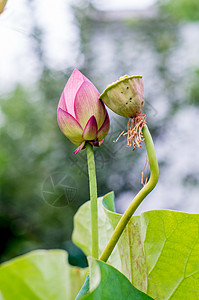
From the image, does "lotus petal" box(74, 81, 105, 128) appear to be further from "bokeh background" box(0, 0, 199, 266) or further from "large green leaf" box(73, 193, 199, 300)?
"bokeh background" box(0, 0, 199, 266)

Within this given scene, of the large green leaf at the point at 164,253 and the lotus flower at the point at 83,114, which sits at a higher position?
the lotus flower at the point at 83,114

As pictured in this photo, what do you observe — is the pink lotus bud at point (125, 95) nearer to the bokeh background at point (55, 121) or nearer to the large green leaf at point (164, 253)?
the large green leaf at point (164, 253)

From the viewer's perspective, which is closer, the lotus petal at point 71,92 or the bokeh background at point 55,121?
the lotus petal at point 71,92

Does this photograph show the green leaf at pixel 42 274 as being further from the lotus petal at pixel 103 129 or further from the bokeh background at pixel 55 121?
the bokeh background at pixel 55 121

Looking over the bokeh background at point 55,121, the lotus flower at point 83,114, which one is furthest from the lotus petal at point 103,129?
the bokeh background at point 55,121

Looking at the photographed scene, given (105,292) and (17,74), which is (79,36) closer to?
(17,74)

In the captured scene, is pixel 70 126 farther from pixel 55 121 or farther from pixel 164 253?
pixel 55 121

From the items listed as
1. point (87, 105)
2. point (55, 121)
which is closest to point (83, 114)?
point (87, 105)
